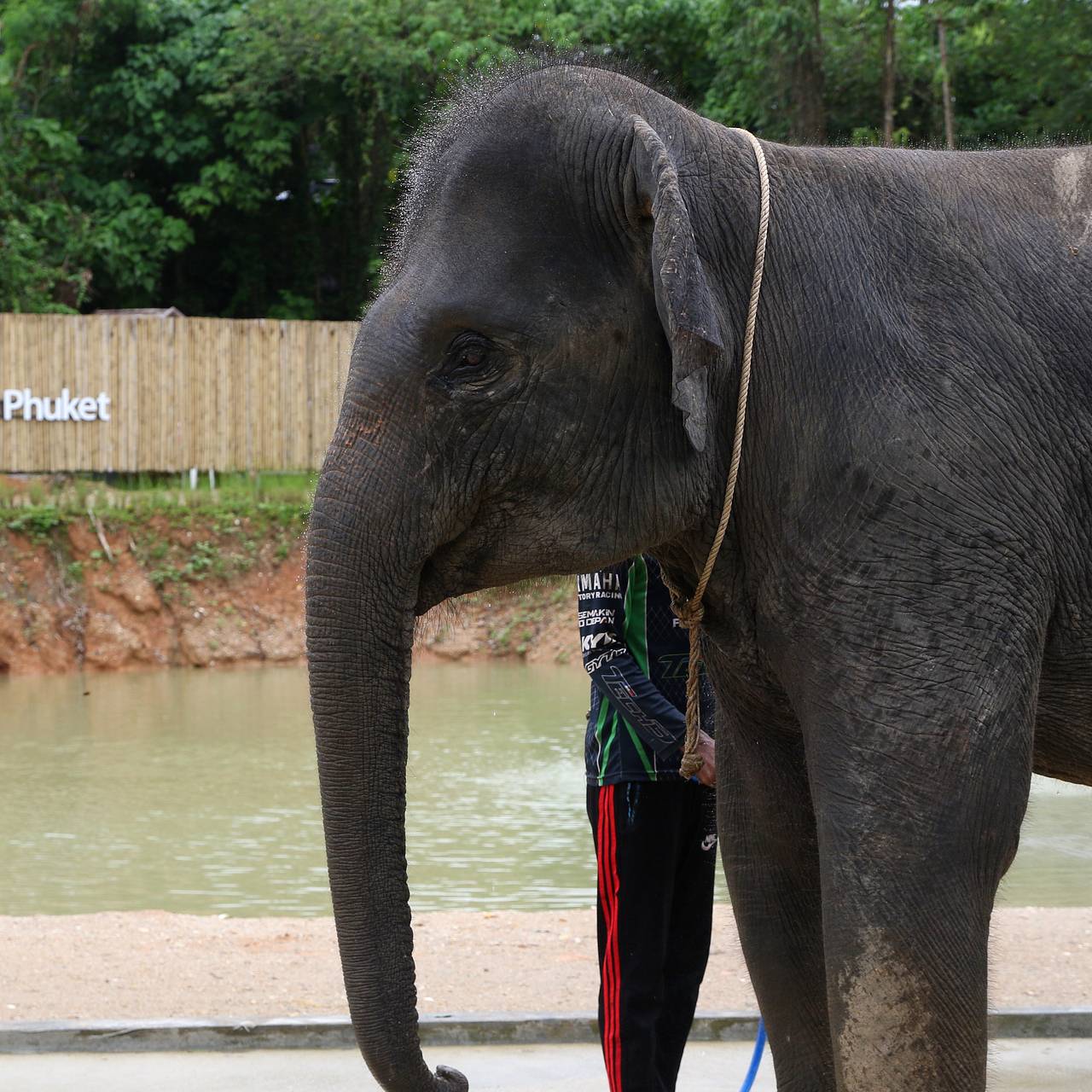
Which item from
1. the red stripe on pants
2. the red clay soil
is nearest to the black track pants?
the red stripe on pants

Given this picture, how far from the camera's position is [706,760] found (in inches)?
148

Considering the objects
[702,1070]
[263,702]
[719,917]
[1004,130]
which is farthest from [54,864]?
[1004,130]

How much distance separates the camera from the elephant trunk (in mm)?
2455

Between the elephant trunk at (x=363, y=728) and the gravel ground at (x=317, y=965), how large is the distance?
3.31 metres

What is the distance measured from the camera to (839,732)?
2432 mm

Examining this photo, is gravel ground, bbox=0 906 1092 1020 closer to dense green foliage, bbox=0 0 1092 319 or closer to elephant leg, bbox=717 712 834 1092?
elephant leg, bbox=717 712 834 1092

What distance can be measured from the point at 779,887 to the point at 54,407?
2083cm

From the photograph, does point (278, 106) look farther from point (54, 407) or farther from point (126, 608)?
point (126, 608)

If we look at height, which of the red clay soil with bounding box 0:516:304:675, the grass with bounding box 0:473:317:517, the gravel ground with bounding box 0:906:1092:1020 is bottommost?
the red clay soil with bounding box 0:516:304:675

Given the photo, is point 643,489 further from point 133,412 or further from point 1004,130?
point 1004,130

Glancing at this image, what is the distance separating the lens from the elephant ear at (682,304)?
2.34 meters

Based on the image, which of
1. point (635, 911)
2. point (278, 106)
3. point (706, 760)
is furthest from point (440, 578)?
point (278, 106)

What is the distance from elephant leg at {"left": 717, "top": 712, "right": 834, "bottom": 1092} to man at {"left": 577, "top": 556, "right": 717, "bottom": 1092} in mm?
744

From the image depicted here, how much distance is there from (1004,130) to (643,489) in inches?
917
